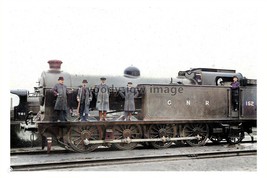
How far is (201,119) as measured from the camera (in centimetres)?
1202

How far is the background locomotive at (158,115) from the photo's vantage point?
427 inches

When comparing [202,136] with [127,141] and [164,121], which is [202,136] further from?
[127,141]

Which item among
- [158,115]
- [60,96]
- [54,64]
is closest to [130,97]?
[158,115]

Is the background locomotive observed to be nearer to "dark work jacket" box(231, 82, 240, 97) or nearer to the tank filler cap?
the tank filler cap

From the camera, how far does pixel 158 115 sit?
453 inches

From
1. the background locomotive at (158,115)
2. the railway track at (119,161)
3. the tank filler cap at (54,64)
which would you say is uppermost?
the tank filler cap at (54,64)

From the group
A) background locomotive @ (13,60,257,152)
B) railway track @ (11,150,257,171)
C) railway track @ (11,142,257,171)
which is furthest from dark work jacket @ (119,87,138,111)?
railway track @ (11,150,257,171)

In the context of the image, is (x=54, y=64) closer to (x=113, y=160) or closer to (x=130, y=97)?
(x=130, y=97)

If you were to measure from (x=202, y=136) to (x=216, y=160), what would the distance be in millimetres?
2544

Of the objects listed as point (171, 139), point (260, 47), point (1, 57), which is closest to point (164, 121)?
point (171, 139)

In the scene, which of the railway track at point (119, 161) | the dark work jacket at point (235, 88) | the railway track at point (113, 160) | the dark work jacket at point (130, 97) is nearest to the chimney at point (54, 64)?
the dark work jacket at point (130, 97)

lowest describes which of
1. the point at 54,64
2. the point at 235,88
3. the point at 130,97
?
the point at 130,97

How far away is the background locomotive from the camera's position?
1085cm

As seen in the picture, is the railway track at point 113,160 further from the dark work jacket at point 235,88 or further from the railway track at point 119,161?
the dark work jacket at point 235,88
